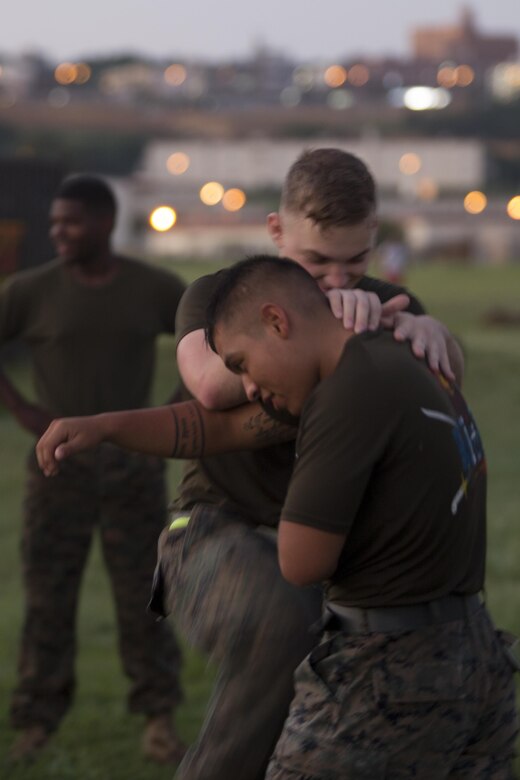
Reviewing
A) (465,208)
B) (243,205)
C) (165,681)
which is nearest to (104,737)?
(165,681)

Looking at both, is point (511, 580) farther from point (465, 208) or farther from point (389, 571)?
point (465, 208)

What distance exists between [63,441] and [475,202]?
12122 cm

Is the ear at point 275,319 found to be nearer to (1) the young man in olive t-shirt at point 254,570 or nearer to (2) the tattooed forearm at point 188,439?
(1) the young man in olive t-shirt at point 254,570

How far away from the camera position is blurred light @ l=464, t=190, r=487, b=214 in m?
119

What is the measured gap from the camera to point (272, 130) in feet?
548

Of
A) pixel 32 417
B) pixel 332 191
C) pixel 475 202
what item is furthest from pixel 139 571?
pixel 475 202

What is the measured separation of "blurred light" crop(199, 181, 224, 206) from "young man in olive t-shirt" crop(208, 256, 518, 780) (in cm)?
12539

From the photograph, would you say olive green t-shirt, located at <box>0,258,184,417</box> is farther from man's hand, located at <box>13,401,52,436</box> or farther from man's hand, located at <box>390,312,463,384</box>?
man's hand, located at <box>390,312,463,384</box>

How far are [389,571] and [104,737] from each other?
13.0 ft

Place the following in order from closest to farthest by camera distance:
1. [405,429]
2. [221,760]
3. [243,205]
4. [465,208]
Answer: [405,429] < [221,760] < [465,208] < [243,205]

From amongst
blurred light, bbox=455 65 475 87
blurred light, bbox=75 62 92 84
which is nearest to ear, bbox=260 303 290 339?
blurred light, bbox=455 65 475 87

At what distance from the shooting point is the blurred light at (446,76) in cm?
18575

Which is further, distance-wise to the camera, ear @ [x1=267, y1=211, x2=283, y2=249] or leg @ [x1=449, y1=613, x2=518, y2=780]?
ear @ [x1=267, y1=211, x2=283, y2=249]

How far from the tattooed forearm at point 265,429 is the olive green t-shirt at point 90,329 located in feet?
9.83
